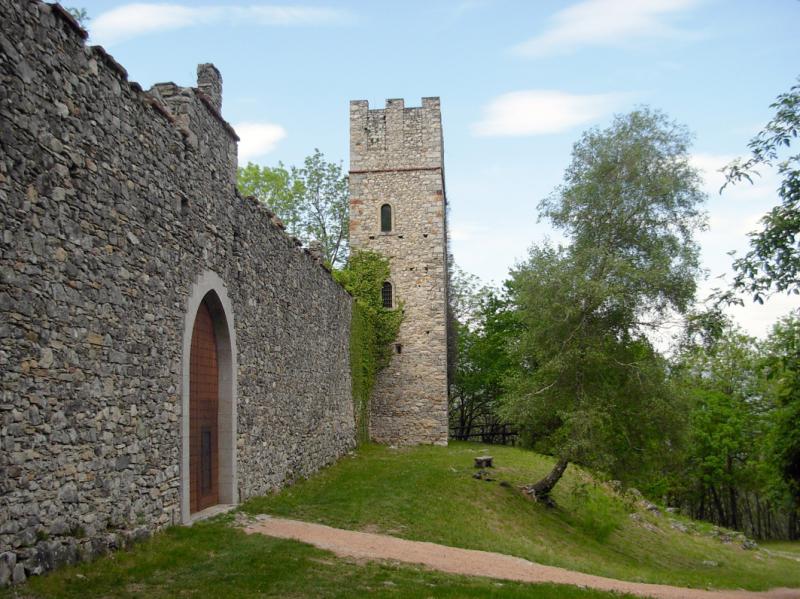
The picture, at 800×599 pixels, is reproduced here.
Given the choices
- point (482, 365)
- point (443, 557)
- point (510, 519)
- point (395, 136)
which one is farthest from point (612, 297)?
point (482, 365)

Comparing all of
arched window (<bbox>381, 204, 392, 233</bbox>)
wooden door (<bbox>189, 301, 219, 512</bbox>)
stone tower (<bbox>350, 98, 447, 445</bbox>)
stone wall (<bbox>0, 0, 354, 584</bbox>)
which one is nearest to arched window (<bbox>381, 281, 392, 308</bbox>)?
stone tower (<bbox>350, 98, 447, 445</bbox>)

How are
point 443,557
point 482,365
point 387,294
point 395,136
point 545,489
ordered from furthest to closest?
1. point 482,365
2. point 395,136
3. point 387,294
4. point 545,489
5. point 443,557

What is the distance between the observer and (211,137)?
36.0 ft

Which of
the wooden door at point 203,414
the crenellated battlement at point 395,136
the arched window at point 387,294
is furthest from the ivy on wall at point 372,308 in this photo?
the wooden door at point 203,414

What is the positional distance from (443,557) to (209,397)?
4.25 metres

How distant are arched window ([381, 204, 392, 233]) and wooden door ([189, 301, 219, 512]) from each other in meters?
16.6

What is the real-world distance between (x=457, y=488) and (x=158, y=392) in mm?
9734

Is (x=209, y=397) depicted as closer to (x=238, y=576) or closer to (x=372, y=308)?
(x=238, y=576)

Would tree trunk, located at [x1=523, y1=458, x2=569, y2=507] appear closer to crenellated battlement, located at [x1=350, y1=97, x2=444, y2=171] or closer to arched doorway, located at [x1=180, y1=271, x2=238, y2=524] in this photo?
arched doorway, located at [x1=180, y1=271, x2=238, y2=524]

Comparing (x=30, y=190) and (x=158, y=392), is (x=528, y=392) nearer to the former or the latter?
(x=158, y=392)

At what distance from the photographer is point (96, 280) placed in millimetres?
7199

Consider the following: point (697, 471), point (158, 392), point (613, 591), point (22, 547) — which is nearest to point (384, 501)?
point (613, 591)

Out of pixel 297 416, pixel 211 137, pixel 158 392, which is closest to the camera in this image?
pixel 158 392

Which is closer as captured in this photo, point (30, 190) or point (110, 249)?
point (30, 190)
